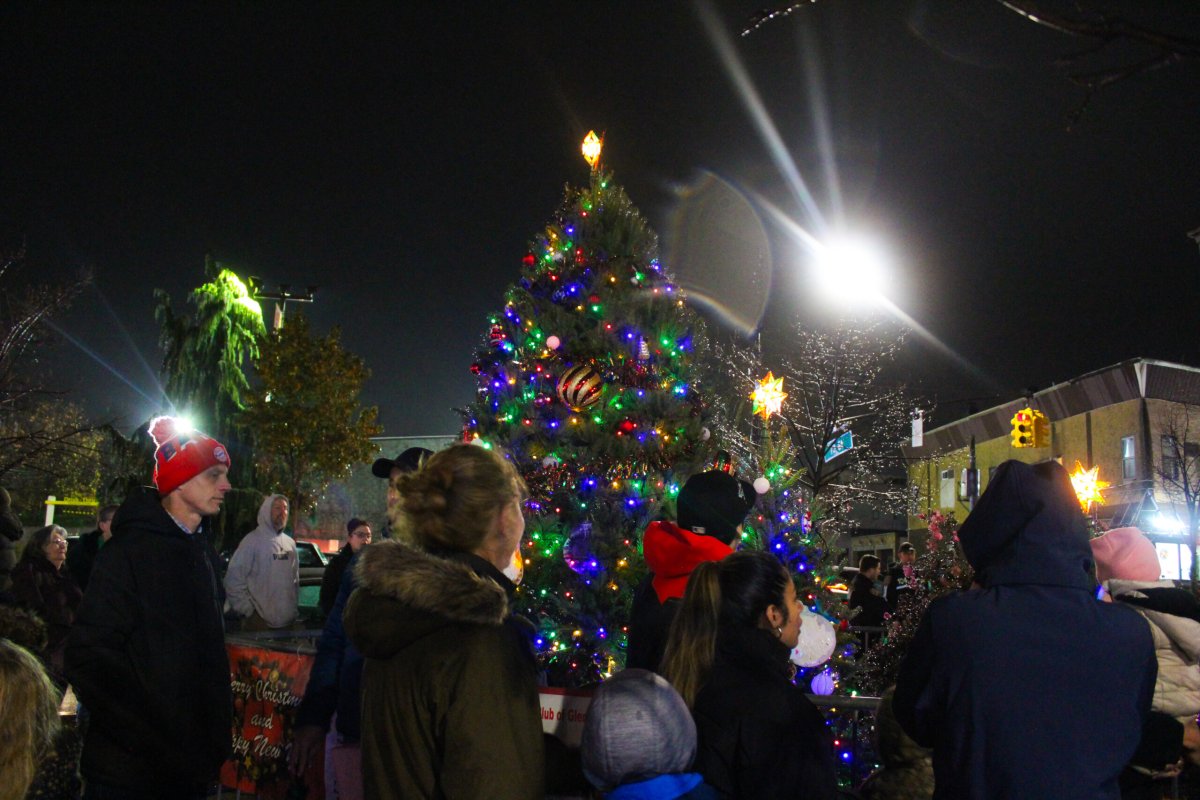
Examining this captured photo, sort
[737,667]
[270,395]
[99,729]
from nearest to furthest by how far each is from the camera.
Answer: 1. [737,667]
2. [99,729]
3. [270,395]

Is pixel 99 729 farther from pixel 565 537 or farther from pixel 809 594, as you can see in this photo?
pixel 809 594

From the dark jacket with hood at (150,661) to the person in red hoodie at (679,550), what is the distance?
1.74 meters

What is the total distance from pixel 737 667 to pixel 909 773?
945mm

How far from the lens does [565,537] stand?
773cm

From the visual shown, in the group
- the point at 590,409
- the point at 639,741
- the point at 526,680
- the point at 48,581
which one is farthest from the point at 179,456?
the point at 48,581

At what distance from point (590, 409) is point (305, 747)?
15.7ft

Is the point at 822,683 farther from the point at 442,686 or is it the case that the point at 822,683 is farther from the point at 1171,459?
the point at 1171,459

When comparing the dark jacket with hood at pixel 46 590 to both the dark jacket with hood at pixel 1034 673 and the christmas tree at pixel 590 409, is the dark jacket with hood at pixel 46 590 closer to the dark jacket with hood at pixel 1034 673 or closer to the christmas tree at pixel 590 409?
the christmas tree at pixel 590 409

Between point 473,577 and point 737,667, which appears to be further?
point 737,667

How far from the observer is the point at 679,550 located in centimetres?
429

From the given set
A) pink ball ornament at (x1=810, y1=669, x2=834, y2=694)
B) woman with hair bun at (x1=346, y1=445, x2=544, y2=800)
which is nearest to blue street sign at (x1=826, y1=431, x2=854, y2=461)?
pink ball ornament at (x1=810, y1=669, x2=834, y2=694)

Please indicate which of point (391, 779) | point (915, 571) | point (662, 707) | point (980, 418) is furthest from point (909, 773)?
point (980, 418)

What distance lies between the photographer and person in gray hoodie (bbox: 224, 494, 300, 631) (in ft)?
28.7

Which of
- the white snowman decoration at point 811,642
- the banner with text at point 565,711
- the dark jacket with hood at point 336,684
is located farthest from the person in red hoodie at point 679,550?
the dark jacket with hood at point 336,684
